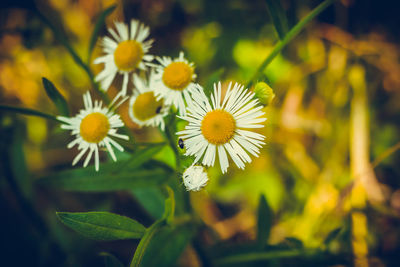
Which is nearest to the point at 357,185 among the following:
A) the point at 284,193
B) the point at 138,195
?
the point at 284,193

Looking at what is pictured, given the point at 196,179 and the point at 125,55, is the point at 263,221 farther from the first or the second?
the point at 125,55

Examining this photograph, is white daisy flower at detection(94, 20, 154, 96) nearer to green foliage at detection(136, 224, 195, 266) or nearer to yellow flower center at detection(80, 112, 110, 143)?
yellow flower center at detection(80, 112, 110, 143)

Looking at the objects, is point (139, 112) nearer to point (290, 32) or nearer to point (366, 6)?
point (290, 32)

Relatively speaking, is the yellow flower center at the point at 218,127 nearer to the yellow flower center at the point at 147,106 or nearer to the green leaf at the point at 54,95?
the yellow flower center at the point at 147,106

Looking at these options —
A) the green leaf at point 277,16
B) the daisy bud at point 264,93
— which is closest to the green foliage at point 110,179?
the daisy bud at point 264,93

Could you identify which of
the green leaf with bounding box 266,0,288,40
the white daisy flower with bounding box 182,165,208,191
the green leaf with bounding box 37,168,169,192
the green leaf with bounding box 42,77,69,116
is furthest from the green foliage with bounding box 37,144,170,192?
the green leaf with bounding box 266,0,288,40

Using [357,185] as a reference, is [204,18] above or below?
above

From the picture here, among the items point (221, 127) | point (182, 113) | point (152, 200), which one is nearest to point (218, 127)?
point (221, 127)
